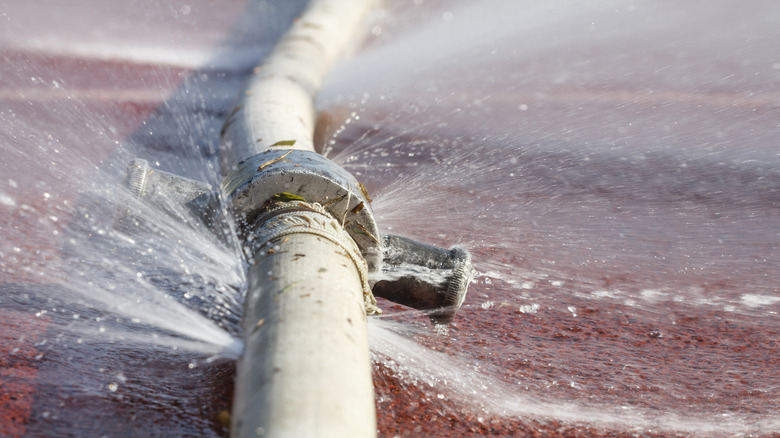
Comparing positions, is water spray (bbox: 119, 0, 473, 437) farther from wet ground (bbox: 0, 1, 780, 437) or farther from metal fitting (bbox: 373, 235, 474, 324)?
wet ground (bbox: 0, 1, 780, 437)

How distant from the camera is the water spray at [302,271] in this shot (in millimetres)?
1619

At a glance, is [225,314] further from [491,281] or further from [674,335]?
[674,335]

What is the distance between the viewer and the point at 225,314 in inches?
92.9

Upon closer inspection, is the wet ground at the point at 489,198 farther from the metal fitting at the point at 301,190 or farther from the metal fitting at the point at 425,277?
the metal fitting at the point at 301,190

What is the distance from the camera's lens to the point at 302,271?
2.04 meters

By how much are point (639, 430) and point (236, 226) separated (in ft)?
4.42

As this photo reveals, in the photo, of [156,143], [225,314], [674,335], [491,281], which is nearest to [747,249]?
[674,335]

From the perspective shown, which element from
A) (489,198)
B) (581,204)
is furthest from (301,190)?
(581,204)

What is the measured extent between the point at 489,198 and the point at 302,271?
1.89 m

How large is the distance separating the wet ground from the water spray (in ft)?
0.63

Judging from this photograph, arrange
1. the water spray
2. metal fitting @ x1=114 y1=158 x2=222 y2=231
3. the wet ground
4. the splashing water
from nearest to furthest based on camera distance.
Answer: the water spray
the wet ground
the splashing water
metal fitting @ x1=114 y1=158 x2=222 y2=231

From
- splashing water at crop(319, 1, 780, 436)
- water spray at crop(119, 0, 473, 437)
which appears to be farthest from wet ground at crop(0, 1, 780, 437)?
water spray at crop(119, 0, 473, 437)

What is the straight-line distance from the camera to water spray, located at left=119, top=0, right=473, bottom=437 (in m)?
1.62

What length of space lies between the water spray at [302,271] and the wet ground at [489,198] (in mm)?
192
